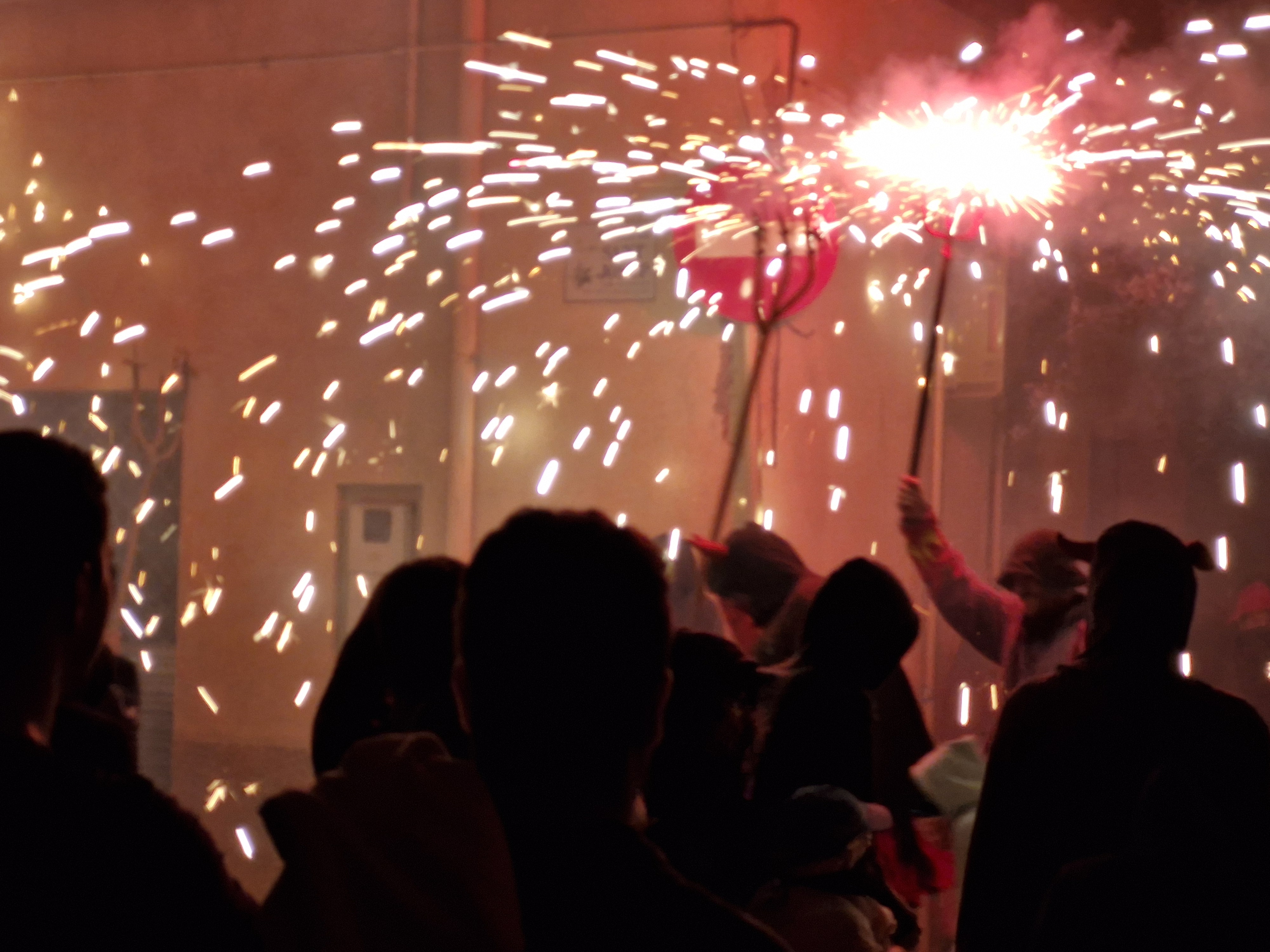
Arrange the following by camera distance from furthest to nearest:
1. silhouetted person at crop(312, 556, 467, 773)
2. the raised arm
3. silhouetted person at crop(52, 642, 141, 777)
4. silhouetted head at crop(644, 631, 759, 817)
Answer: the raised arm, silhouetted person at crop(312, 556, 467, 773), silhouetted head at crop(644, 631, 759, 817), silhouetted person at crop(52, 642, 141, 777)

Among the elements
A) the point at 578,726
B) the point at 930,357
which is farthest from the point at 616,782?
the point at 930,357

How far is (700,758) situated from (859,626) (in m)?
0.91

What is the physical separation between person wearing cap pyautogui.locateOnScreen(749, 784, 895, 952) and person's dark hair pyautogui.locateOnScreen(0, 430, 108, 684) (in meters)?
1.69

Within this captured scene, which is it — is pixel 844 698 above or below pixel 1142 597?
below

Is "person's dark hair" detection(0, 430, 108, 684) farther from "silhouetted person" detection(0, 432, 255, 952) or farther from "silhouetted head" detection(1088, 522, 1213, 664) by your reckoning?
"silhouetted head" detection(1088, 522, 1213, 664)

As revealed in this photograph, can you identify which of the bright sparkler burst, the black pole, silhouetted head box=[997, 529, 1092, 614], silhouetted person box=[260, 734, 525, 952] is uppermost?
the bright sparkler burst

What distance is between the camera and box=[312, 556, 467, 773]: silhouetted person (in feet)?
9.67

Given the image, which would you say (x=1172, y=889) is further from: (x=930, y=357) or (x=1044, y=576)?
(x=930, y=357)

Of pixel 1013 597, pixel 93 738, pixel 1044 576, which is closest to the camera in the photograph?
pixel 93 738

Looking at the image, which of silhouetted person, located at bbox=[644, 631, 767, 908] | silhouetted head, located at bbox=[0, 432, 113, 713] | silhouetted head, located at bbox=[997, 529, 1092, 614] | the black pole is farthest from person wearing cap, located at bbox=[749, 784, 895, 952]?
the black pole

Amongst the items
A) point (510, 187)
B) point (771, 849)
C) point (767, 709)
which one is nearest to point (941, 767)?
point (767, 709)

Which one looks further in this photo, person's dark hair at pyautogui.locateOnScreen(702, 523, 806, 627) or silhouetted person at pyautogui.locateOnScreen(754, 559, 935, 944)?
person's dark hair at pyautogui.locateOnScreen(702, 523, 806, 627)

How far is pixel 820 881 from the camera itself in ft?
10.1

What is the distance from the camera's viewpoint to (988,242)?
9.89 metres
